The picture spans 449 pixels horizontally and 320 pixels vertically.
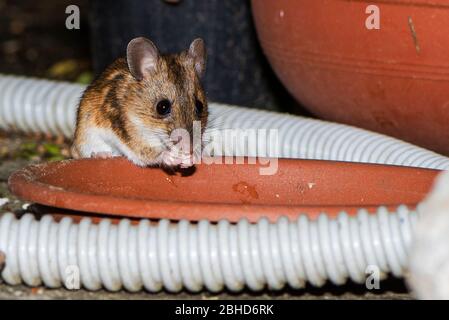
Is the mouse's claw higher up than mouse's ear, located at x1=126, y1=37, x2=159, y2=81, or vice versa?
mouse's ear, located at x1=126, y1=37, x2=159, y2=81

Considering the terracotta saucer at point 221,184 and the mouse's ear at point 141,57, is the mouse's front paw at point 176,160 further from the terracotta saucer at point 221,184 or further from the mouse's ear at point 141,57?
the mouse's ear at point 141,57

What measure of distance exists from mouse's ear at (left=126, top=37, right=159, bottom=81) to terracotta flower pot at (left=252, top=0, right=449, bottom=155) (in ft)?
3.57

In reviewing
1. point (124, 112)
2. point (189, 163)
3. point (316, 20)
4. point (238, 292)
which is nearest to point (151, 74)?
point (124, 112)

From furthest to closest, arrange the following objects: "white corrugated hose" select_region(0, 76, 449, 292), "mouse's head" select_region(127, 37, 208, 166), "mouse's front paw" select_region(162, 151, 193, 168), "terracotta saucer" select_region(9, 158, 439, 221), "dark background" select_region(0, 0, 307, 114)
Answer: "dark background" select_region(0, 0, 307, 114), "mouse's head" select_region(127, 37, 208, 166), "mouse's front paw" select_region(162, 151, 193, 168), "terracotta saucer" select_region(9, 158, 439, 221), "white corrugated hose" select_region(0, 76, 449, 292)

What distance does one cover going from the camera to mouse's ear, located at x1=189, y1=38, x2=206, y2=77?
5.43 meters

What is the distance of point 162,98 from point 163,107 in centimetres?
7

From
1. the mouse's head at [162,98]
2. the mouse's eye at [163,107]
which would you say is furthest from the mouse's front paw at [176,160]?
the mouse's eye at [163,107]

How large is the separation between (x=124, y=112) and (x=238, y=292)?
4.78ft

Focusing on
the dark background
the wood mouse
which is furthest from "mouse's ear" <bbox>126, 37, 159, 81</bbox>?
the dark background

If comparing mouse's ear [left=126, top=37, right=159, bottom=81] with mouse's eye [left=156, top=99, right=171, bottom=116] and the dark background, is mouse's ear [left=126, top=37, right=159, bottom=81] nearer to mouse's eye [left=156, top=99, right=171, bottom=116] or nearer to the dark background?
mouse's eye [left=156, top=99, right=171, bottom=116]

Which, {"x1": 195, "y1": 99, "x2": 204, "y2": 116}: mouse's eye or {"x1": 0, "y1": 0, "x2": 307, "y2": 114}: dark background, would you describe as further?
{"x1": 0, "y1": 0, "x2": 307, "y2": 114}: dark background

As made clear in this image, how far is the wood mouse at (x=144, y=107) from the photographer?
201 inches

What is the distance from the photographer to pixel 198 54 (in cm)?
545

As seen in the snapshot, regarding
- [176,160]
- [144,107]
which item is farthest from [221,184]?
[144,107]
